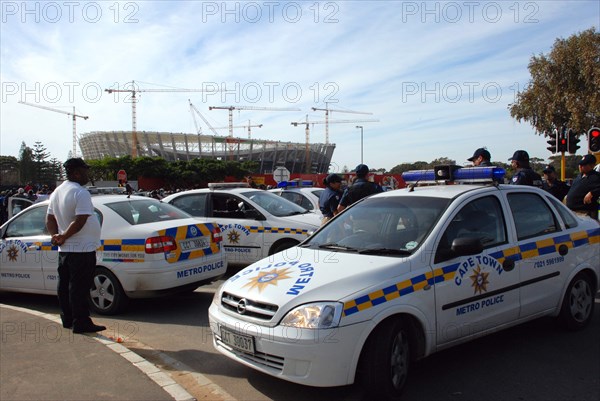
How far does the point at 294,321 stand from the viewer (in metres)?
3.41

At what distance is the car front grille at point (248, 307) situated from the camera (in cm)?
354

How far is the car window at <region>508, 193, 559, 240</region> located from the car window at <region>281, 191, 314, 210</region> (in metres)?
7.96

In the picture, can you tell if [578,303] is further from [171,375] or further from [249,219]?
[249,219]

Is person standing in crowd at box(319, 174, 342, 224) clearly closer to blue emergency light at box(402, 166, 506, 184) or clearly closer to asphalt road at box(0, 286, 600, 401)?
blue emergency light at box(402, 166, 506, 184)

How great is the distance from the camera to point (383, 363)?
341 centimetres

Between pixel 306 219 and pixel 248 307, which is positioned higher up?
pixel 306 219

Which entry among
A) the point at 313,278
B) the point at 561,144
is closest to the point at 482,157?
the point at 313,278

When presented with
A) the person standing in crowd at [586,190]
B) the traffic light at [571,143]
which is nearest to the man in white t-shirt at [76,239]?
the person standing in crowd at [586,190]

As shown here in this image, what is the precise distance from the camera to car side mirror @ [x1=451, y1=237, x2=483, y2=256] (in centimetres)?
A: 385

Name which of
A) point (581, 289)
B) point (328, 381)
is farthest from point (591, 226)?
point (328, 381)

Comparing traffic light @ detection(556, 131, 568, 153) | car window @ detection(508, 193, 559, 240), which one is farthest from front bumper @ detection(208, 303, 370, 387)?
traffic light @ detection(556, 131, 568, 153)

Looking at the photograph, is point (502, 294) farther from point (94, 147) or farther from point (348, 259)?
point (94, 147)

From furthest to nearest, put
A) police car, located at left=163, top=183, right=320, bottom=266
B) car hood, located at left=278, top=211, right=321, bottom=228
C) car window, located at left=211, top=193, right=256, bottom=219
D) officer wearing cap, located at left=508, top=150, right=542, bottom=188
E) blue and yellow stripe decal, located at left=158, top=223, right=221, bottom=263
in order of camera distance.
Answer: car window, located at left=211, top=193, right=256, bottom=219
car hood, located at left=278, top=211, right=321, bottom=228
police car, located at left=163, top=183, right=320, bottom=266
officer wearing cap, located at left=508, top=150, right=542, bottom=188
blue and yellow stripe decal, located at left=158, top=223, right=221, bottom=263

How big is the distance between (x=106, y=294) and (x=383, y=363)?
13.1ft
